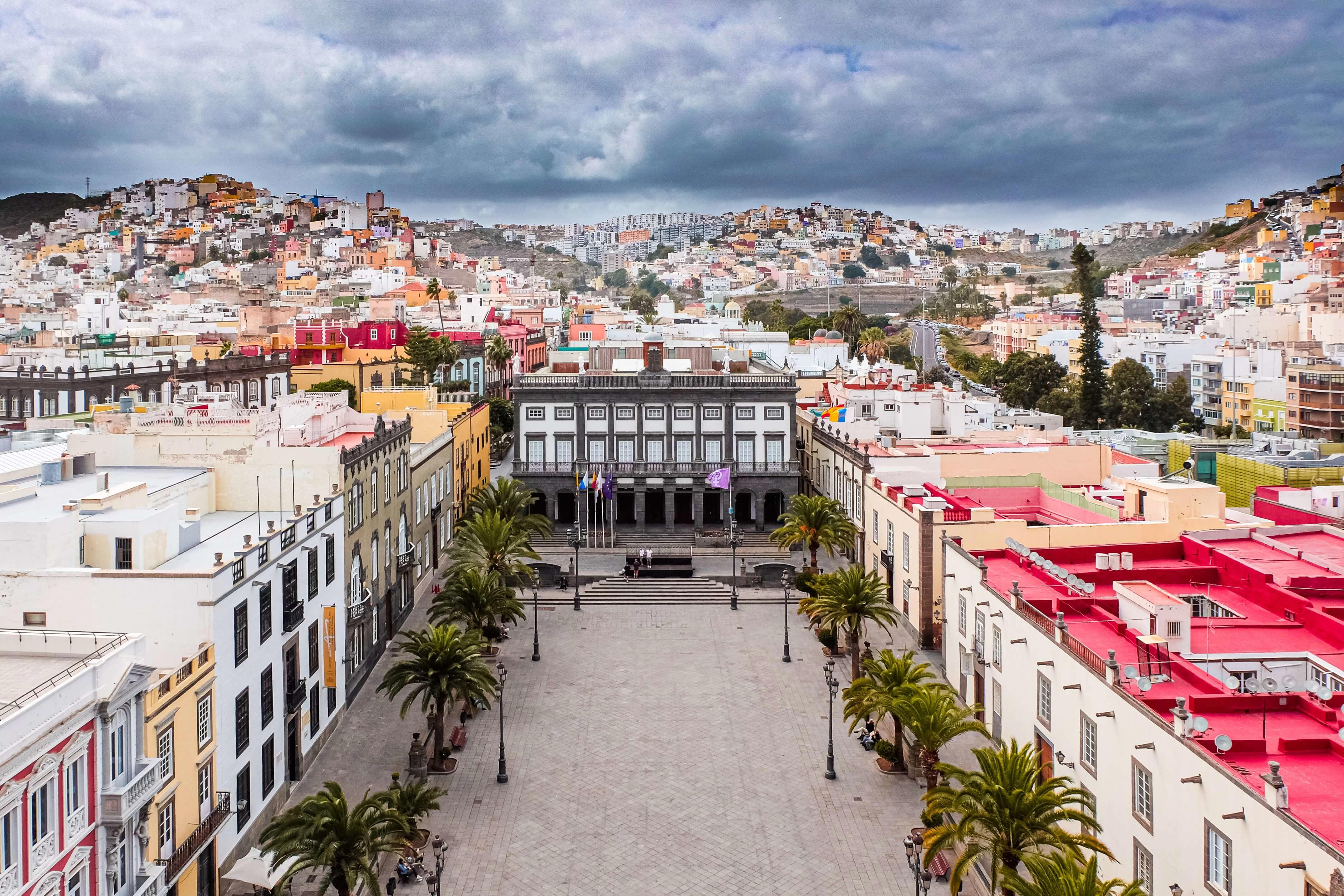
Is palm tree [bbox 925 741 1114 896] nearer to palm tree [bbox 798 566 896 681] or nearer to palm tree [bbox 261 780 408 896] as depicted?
palm tree [bbox 261 780 408 896]

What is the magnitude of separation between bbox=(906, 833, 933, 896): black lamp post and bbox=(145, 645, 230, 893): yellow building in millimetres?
16022

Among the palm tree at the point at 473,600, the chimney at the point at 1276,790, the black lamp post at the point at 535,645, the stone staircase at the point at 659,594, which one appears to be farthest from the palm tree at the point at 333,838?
the stone staircase at the point at 659,594

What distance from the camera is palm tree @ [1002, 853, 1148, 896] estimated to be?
1917 centimetres

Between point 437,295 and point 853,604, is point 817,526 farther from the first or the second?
point 437,295

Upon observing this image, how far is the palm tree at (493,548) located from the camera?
1832 inches

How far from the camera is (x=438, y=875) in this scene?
84.4 feet

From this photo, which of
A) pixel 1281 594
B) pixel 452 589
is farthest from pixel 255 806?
pixel 1281 594

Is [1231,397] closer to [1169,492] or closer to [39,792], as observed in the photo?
[1169,492]

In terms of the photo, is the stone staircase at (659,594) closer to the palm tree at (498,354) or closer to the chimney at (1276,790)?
the chimney at (1276,790)

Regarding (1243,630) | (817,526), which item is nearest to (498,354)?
(817,526)

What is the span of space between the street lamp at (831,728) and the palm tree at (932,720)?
2.76 metres

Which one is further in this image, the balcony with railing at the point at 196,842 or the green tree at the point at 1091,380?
the green tree at the point at 1091,380

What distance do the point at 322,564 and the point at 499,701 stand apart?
8.00 metres

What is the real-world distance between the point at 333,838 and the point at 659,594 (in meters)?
33.1
